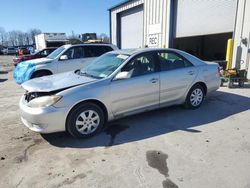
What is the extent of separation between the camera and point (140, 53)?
4602mm

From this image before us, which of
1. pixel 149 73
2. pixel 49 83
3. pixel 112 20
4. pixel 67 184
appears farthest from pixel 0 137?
pixel 112 20

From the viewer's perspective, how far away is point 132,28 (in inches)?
621

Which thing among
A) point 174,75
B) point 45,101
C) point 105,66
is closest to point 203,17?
point 174,75

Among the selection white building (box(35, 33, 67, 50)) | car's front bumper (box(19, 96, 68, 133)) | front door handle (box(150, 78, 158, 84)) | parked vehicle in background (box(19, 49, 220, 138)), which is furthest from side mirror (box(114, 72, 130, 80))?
white building (box(35, 33, 67, 50))

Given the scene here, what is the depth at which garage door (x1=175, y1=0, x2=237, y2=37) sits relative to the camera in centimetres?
952

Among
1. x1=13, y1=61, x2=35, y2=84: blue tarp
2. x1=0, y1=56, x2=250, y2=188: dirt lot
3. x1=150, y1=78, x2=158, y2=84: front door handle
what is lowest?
x1=0, y1=56, x2=250, y2=188: dirt lot

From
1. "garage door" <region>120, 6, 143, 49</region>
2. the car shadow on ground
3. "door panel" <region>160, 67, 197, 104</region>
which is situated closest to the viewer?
the car shadow on ground

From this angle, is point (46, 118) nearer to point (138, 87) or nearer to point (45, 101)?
point (45, 101)

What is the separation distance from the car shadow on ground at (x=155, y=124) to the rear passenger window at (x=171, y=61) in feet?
3.52

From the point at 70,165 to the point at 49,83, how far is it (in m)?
1.70

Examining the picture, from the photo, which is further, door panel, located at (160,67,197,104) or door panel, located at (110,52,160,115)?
door panel, located at (160,67,197,104)

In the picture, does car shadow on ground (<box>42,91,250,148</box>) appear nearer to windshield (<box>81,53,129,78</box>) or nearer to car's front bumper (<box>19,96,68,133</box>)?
car's front bumper (<box>19,96,68,133</box>)

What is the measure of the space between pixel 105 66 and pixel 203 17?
8.01 meters

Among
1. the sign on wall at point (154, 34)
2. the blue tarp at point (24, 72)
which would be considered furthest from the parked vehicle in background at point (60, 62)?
the sign on wall at point (154, 34)
